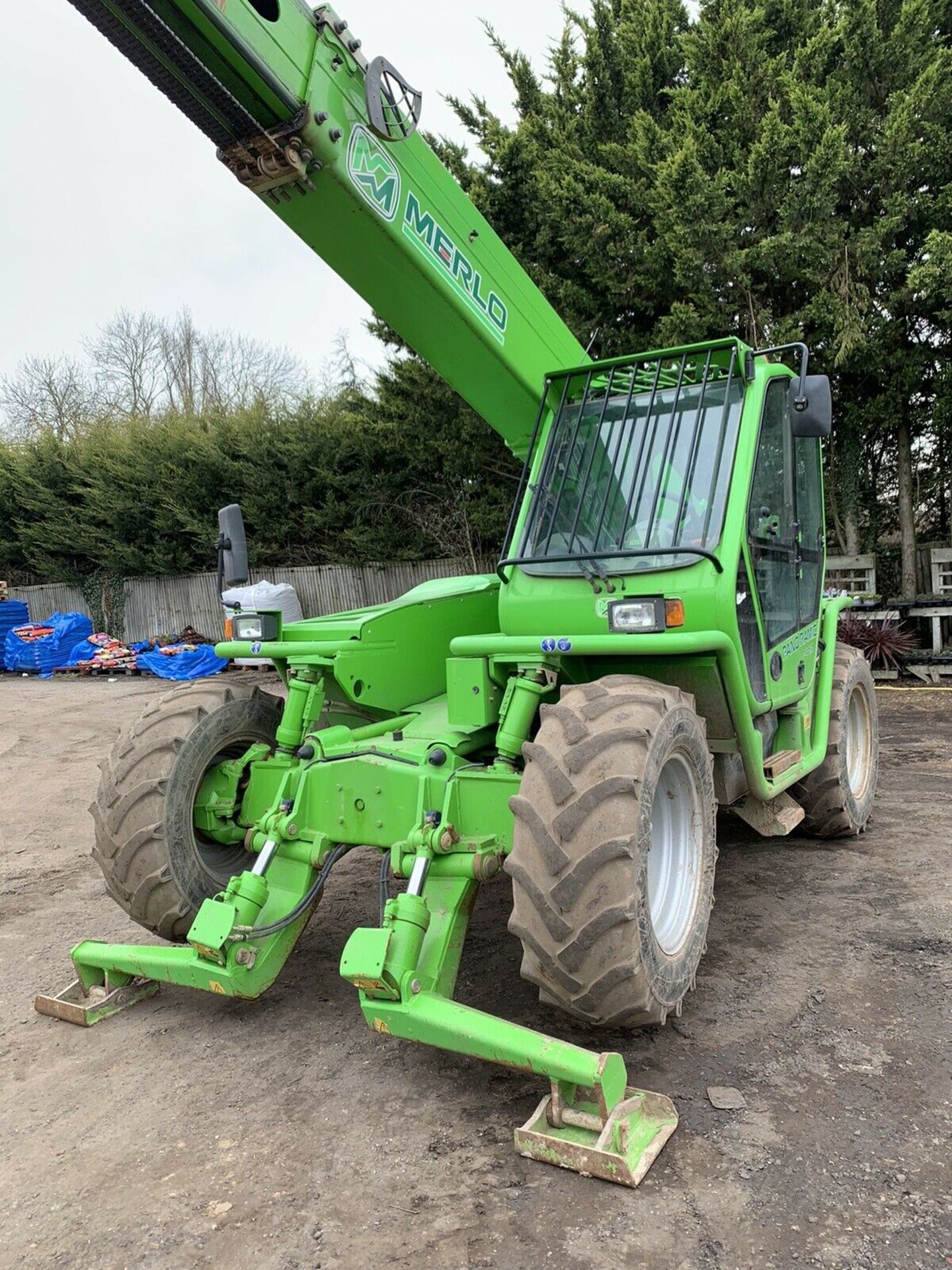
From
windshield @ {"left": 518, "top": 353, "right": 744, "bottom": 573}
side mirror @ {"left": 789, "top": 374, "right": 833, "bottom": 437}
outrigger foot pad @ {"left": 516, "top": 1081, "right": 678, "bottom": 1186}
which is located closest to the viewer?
outrigger foot pad @ {"left": 516, "top": 1081, "right": 678, "bottom": 1186}

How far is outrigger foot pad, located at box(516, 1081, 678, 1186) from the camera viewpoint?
2.46 m

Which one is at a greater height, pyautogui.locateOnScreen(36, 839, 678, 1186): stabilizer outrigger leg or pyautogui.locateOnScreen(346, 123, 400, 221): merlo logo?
pyautogui.locateOnScreen(346, 123, 400, 221): merlo logo

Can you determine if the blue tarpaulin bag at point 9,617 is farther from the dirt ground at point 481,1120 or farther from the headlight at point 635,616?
the headlight at point 635,616

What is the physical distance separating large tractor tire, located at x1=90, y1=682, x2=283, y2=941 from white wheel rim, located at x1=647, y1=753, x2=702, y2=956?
6.00 feet

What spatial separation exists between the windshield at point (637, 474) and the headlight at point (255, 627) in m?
1.18

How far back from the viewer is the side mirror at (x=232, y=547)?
13.3 ft

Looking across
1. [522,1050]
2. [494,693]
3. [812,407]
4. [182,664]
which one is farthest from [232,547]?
[182,664]

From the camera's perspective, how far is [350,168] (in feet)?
11.0

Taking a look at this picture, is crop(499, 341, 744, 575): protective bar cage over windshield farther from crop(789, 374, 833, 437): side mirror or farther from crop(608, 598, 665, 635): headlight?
crop(608, 598, 665, 635): headlight

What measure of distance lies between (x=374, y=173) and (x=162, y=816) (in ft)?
8.59

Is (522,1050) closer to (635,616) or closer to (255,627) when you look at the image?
(635,616)

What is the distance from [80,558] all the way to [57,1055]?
20.2m

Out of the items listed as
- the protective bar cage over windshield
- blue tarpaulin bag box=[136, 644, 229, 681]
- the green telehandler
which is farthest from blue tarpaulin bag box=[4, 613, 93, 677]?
the protective bar cage over windshield

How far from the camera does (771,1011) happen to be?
3.42 metres
